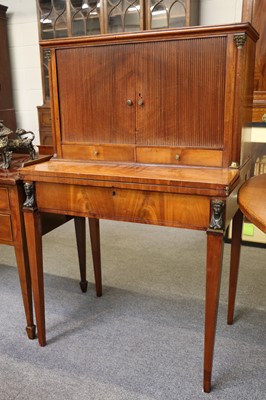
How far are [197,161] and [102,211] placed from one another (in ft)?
1.37

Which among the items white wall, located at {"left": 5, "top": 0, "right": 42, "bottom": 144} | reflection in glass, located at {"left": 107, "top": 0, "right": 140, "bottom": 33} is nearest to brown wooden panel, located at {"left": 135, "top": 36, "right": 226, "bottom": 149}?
reflection in glass, located at {"left": 107, "top": 0, "right": 140, "bottom": 33}

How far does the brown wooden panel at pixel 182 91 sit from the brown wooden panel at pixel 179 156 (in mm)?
24

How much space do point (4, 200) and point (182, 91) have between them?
855 millimetres

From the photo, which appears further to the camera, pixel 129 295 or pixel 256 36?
pixel 129 295

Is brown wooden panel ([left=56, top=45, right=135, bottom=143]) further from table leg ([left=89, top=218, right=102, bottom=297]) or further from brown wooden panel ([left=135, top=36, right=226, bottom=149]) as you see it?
table leg ([left=89, top=218, right=102, bottom=297])

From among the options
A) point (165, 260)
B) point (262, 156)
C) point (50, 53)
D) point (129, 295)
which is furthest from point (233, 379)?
point (262, 156)

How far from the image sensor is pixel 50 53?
5.27 feet

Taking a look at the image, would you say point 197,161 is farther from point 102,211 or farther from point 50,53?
point 50,53

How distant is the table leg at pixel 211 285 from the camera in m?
1.27

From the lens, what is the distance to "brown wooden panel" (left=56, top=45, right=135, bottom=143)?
1521 millimetres

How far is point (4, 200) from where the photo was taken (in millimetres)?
1603

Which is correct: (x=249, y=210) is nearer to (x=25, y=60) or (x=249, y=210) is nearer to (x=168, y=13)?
(x=168, y=13)

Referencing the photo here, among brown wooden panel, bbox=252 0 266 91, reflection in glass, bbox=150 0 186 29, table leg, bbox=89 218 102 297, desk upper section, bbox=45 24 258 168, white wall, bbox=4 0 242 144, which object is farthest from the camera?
white wall, bbox=4 0 242 144

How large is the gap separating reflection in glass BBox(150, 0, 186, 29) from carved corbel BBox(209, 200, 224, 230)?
2.45m
